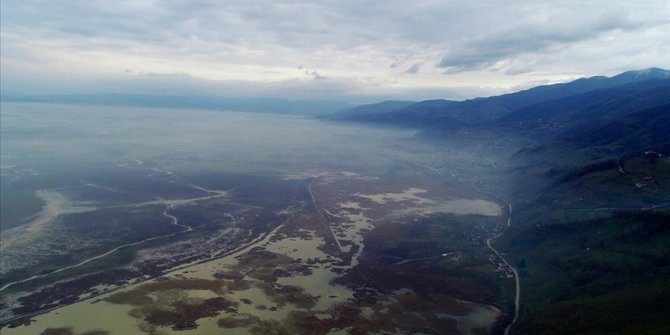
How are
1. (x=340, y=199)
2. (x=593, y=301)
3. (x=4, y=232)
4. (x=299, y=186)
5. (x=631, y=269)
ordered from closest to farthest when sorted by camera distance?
(x=593, y=301) → (x=631, y=269) → (x=4, y=232) → (x=340, y=199) → (x=299, y=186)

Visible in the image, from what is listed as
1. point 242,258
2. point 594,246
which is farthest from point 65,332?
point 594,246

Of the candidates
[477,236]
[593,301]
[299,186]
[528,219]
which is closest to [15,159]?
[299,186]

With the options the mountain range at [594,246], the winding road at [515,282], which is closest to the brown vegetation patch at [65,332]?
the winding road at [515,282]

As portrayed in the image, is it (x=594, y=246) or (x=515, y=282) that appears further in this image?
(x=594, y=246)

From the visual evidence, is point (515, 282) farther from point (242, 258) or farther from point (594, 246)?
point (242, 258)

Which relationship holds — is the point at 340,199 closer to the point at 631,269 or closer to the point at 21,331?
the point at 631,269

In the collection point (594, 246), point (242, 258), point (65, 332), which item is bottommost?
point (65, 332)

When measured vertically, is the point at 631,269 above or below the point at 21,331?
above

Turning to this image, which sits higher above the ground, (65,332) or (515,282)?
(515,282)

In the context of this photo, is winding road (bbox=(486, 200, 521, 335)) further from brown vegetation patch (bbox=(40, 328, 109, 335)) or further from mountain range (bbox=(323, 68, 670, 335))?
brown vegetation patch (bbox=(40, 328, 109, 335))
